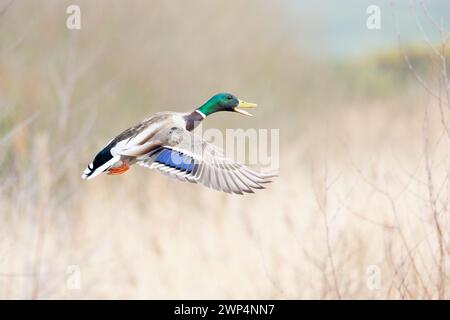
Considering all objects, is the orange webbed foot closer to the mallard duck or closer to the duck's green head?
the mallard duck

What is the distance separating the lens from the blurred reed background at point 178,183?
6.22 m

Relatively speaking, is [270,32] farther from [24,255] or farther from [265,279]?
[24,255]

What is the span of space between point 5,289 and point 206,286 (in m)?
2.01

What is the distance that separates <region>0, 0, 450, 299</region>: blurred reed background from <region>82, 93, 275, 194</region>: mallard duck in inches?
58.3

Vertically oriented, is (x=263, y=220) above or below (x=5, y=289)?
above

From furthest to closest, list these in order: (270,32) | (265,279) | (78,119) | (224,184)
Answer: (270,32)
(78,119)
(265,279)
(224,184)

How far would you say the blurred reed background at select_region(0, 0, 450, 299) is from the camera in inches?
245

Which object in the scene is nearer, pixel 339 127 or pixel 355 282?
pixel 355 282

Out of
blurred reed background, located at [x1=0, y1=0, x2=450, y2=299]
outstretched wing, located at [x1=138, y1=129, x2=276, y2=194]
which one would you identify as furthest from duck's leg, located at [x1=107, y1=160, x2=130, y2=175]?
blurred reed background, located at [x1=0, y1=0, x2=450, y2=299]

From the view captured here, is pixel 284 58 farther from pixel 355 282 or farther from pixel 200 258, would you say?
pixel 355 282

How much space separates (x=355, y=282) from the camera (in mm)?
6336
